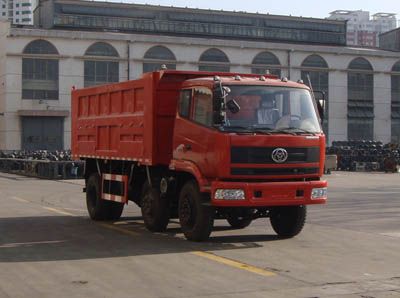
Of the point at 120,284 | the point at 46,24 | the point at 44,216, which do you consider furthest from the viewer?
the point at 46,24

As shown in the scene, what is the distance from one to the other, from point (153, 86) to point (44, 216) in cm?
563

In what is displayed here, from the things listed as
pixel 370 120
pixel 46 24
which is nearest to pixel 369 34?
pixel 370 120

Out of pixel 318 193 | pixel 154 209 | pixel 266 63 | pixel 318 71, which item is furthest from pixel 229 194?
pixel 318 71

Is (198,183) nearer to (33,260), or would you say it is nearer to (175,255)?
(175,255)

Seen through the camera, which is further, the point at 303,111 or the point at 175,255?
the point at 303,111

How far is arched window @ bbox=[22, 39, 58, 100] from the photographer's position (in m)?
65.5

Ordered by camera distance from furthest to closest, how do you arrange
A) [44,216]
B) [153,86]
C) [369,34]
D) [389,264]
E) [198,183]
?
[369,34], [44,216], [153,86], [198,183], [389,264]

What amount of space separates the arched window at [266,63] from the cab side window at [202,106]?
63.1 metres

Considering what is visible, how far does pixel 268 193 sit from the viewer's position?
10430mm

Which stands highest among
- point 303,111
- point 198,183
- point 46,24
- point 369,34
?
point 369,34

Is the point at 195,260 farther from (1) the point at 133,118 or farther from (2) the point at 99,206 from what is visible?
(2) the point at 99,206

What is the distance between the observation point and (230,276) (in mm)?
8344

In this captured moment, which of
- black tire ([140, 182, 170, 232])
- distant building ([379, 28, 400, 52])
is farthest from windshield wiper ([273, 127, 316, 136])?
distant building ([379, 28, 400, 52])

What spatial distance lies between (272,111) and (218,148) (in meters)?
1.22
